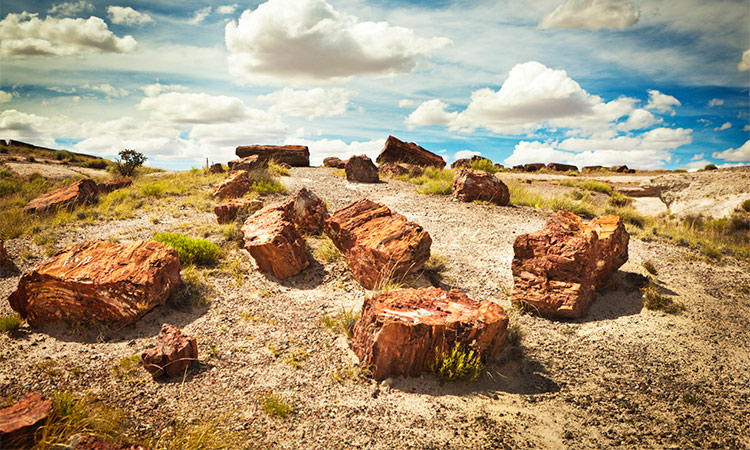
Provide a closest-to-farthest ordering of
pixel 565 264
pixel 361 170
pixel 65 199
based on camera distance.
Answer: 1. pixel 565 264
2. pixel 65 199
3. pixel 361 170

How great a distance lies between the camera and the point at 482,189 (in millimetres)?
12102

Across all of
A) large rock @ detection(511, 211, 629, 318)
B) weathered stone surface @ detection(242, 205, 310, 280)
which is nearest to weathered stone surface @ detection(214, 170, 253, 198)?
weathered stone surface @ detection(242, 205, 310, 280)

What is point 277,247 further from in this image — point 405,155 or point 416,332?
point 405,155

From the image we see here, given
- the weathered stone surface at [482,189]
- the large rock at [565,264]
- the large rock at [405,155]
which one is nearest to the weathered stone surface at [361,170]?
the large rock at [405,155]

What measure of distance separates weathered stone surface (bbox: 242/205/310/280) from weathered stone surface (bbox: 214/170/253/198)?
16.9 ft

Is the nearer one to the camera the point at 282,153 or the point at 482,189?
the point at 482,189

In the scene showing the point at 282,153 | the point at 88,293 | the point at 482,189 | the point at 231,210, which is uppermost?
the point at 282,153

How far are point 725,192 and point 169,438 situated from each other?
666 inches

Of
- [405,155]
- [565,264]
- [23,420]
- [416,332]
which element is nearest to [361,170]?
[405,155]

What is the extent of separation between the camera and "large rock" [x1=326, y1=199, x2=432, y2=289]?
6.50m

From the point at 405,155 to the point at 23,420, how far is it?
17.3 metres

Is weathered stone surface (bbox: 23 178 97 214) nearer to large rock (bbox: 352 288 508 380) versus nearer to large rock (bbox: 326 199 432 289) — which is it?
large rock (bbox: 326 199 432 289)

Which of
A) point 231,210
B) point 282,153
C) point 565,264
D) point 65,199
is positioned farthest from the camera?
point 282,153

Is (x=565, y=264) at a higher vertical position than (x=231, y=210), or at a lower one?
lower
